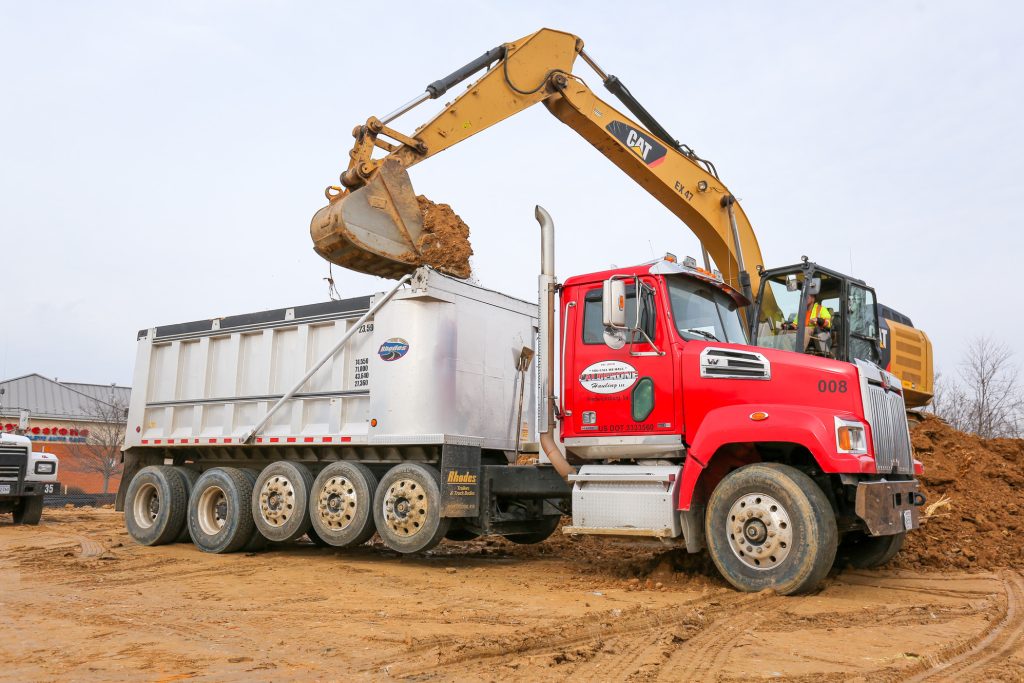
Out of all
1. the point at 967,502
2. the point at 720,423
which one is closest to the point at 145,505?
the point at 720,423

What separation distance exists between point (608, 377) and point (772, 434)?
5.47 feet

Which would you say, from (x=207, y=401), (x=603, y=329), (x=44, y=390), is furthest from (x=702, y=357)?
(x=44, y=390)

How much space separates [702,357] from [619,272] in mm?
1204

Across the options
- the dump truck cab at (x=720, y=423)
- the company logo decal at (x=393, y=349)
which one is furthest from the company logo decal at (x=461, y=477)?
the company logo decal at (x=393, y=349)

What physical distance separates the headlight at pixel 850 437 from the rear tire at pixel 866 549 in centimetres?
167

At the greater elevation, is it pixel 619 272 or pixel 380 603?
pixel 619 272

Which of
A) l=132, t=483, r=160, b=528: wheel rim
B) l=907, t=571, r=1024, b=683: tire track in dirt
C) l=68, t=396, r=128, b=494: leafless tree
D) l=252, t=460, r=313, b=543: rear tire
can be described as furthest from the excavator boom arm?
l=68, t=396, r=128, b=494: leafless tree

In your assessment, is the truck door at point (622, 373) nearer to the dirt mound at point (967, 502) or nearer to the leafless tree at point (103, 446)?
the dirt mound at point (967, 502)

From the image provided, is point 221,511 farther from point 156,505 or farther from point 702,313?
point 702,313

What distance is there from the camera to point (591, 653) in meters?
4.86

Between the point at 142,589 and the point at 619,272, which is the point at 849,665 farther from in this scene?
the point at 142,589

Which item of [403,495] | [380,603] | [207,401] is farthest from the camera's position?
[207,401]

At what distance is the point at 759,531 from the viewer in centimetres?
692

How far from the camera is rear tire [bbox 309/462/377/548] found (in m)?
9.20
